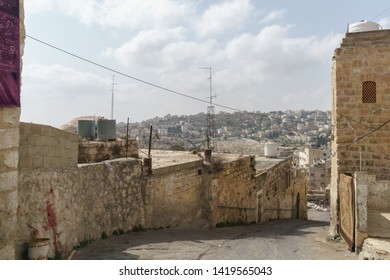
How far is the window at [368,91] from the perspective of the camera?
10.8 metres

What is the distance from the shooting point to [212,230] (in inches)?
497

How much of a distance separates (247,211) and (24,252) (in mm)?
11600

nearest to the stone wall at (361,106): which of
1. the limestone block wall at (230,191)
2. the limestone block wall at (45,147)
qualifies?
the limestone block wall at (230,191)

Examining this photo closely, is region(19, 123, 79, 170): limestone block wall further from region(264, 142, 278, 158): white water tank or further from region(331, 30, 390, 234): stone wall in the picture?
region(264, 142, 278, 158): white water tank

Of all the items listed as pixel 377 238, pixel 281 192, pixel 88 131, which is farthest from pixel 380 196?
pixel 281 192

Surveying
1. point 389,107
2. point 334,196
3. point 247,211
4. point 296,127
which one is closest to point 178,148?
point 247,211

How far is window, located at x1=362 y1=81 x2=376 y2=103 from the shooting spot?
1084cm

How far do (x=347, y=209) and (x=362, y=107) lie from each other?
122 inches

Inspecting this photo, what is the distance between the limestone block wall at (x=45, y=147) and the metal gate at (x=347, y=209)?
20.5 ft

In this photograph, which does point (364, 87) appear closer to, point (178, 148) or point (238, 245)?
point (238, 245)

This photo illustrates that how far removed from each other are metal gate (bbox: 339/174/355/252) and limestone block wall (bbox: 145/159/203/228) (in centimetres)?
466

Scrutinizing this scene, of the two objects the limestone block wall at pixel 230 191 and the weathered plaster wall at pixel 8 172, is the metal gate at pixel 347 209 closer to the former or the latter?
the limestone block wall at pixel 230 191

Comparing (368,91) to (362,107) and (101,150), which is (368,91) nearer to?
(362,107)

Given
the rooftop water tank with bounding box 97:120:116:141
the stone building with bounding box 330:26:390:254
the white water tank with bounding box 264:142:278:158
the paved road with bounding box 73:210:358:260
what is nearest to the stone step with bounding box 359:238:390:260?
the paved road with bounding box 73:210:358:260
